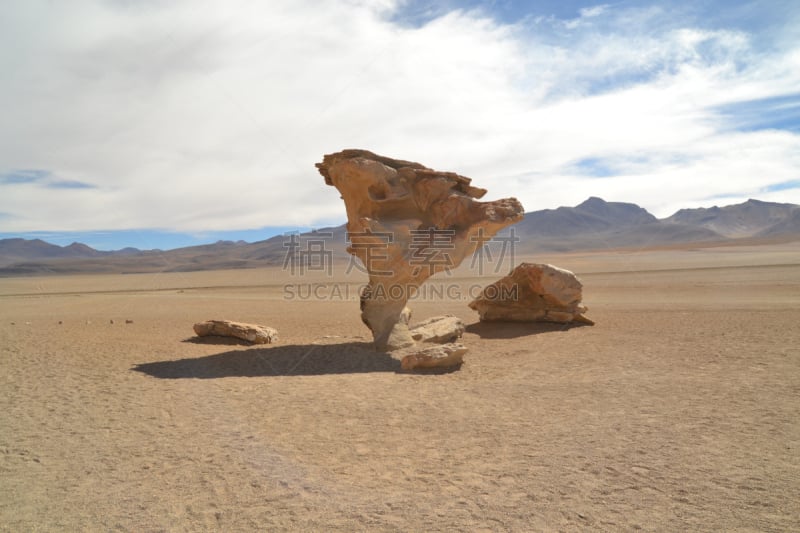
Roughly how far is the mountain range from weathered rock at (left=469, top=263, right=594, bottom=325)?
72736 mm

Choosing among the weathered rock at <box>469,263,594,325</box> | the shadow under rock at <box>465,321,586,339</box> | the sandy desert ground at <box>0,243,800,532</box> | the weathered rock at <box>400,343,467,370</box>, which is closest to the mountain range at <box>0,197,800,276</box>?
the weathered rock at <box>469,263,594,325</box>

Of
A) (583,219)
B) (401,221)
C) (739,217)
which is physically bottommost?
(401,221)

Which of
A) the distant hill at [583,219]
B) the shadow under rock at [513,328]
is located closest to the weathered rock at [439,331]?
the shadow under rock at [513,328]

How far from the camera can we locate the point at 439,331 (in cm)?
1312

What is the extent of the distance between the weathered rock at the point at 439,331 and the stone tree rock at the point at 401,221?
689mm

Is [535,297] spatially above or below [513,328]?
above

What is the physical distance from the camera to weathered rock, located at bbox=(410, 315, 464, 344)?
12.8 metres

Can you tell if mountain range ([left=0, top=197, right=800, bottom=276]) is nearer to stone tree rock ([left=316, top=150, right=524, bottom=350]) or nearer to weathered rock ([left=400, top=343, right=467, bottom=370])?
stone tree rock ([left=316, top=150, right=524, bottom=350])

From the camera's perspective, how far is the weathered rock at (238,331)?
1311 centimetres

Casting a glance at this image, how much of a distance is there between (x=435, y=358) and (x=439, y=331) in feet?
10.6

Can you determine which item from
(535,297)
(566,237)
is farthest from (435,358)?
(566,237)

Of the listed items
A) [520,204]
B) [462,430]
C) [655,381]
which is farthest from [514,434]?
[520,204]

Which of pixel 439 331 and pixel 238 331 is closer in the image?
pixel 439 331

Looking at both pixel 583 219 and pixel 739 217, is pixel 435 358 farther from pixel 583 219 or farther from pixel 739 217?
pixel 739 217
